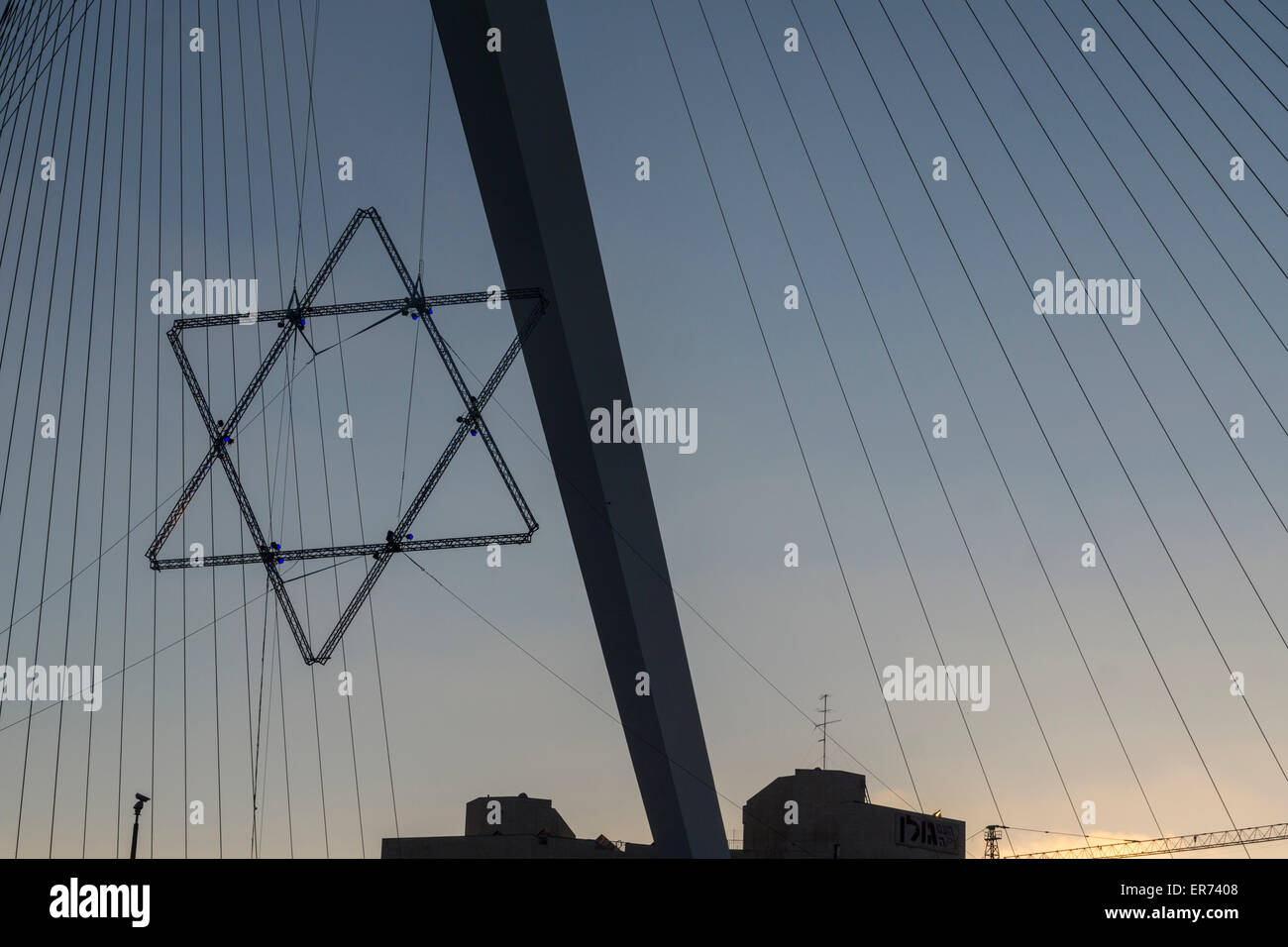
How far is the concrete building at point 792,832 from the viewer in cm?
4947

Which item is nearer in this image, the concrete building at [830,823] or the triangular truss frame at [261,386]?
the triangular truss frame at [261,386]

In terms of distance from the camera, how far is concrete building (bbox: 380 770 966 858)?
4947cm

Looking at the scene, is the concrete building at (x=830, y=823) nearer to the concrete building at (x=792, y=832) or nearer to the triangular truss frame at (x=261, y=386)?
the concrete building at (x=792, y=832)

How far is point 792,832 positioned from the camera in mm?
49719

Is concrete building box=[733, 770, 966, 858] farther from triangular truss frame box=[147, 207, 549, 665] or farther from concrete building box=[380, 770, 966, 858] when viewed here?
triangular truss frame box=[147, 207, 549, 665]

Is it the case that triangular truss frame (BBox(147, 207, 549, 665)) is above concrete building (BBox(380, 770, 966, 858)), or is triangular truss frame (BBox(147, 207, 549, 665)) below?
below

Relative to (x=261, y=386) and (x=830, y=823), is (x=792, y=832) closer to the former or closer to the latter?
(x=830, y=823)

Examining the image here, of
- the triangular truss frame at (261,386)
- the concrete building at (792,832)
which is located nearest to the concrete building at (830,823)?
the concrete building at (792,832)

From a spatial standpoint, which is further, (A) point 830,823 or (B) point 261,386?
(A) point 830,823

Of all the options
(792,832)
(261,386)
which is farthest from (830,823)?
(261,386)

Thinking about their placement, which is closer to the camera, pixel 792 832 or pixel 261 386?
pixel 261 386

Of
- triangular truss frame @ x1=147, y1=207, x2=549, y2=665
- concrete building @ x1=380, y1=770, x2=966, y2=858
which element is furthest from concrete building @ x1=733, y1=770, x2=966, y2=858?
triangular truss frame @ x1=147, y1=207, x2=549, y2=665
